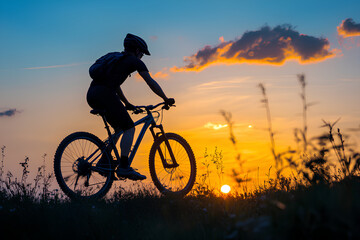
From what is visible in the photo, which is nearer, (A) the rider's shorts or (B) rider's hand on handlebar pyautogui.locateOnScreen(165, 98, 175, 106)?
(A) the rider's shorts

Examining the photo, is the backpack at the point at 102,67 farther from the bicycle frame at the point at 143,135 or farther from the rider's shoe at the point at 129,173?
the rider's shoe at the point at 129,173

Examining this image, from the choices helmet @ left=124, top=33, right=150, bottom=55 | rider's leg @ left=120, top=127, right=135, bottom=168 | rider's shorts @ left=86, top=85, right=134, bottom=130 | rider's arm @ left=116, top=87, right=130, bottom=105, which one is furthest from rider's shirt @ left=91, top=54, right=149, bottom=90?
rider's leg @ left=120, top=127, right=135, bottom=168

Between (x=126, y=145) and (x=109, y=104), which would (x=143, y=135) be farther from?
(x=109, y=104)

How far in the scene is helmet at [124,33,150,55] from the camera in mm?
6820

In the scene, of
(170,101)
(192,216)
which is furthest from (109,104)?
(192,216)

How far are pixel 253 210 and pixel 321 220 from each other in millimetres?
2743

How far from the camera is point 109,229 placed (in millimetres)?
4547

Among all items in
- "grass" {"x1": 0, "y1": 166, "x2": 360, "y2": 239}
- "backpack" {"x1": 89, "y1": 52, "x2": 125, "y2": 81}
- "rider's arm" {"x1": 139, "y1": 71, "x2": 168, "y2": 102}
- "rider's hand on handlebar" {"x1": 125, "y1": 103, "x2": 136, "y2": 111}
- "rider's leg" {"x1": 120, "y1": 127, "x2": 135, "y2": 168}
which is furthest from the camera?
"rider's hand on handlebar" {"x1": 125, "y1": 103, "x2": 136, "y2": 111}

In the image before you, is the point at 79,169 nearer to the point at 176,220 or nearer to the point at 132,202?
the point at 132,202

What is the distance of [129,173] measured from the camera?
675cm

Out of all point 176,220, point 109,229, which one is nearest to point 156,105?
point 176,220

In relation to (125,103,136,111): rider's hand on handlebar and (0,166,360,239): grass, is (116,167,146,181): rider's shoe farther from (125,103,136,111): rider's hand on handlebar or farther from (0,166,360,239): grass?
(125,103,136,111): rider's hand on handlebar

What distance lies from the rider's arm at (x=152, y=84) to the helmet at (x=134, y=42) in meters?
0.61

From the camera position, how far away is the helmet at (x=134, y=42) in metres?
6.82
